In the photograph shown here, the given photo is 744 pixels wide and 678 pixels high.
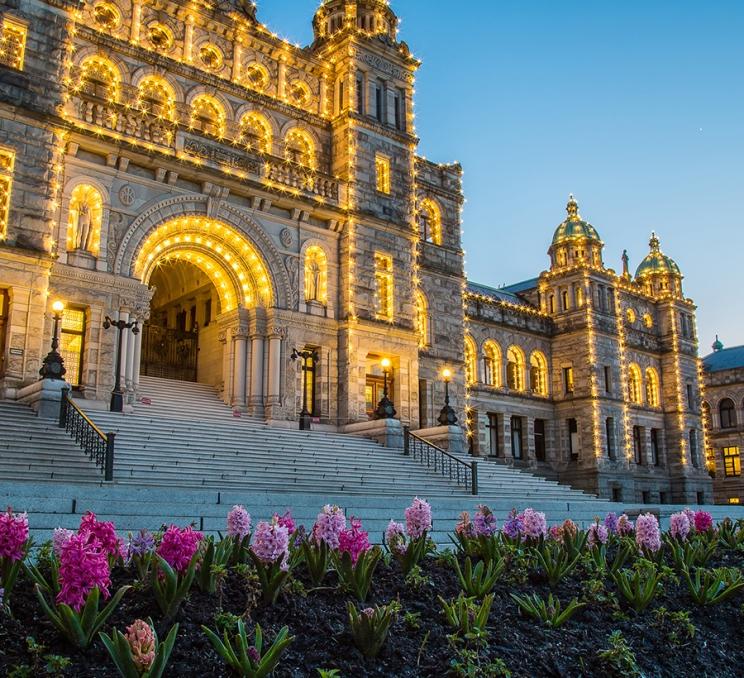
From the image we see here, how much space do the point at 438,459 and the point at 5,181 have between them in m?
14.5

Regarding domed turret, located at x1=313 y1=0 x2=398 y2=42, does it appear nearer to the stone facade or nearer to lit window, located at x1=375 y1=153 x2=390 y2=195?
lit window, located at x1=375 y1=153 x2=390 y2=195

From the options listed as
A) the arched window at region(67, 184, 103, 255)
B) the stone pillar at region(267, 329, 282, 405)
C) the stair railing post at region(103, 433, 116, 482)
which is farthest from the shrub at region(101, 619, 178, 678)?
the stone pillar at region(267, 329, 282, 405)

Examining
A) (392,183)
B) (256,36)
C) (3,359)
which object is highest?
(256,36)

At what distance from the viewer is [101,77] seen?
26281 mm

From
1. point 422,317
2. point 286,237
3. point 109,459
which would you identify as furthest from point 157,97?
point 109,459

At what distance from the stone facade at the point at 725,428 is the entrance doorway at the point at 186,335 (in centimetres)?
4092

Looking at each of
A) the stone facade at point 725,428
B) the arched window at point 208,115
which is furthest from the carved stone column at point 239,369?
the stone facade at point 725,428

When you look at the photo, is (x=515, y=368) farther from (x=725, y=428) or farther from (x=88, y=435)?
(x=88, y=435)

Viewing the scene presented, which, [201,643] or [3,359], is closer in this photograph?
[201,643]

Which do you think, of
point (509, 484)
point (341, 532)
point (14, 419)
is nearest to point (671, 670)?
point (341, 532)

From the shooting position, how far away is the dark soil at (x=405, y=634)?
6312mm

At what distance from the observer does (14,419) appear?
18.4m

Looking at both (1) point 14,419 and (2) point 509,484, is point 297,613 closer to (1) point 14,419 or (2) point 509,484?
(1) point 14,419

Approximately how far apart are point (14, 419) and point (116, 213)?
815 cm
